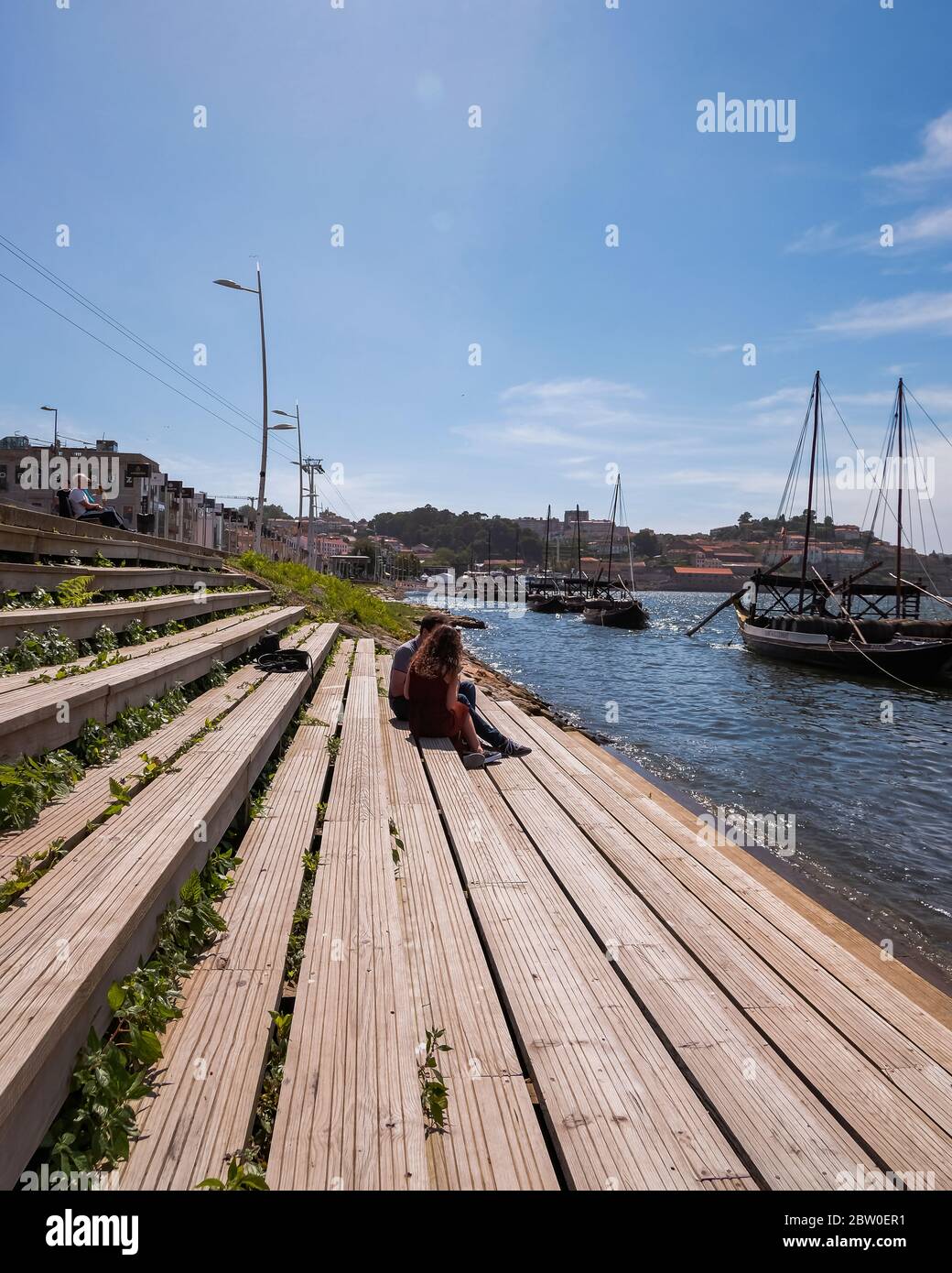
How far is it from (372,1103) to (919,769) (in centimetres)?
1290

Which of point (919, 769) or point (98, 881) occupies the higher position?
point (98, 881)

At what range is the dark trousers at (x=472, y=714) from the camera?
6.21m

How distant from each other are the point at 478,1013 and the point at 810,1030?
3.48 feet

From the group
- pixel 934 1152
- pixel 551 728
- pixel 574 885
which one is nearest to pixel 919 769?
pixel 551 728

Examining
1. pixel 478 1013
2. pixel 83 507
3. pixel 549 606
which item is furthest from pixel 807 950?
pixel 549 606

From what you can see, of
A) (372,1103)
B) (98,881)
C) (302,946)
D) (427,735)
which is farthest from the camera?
(427,735)

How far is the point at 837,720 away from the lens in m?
17.6

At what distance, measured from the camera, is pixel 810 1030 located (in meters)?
2.44

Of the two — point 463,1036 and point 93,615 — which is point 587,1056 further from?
point 93,615

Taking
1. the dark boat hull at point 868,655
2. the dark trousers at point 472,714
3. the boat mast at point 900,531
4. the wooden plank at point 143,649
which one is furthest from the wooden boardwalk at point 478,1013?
the boat mast at point 900,531

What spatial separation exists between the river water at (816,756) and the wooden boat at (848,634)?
2.74 feet

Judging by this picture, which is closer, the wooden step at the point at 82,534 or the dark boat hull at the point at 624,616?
the wooden step at the point at 82,534

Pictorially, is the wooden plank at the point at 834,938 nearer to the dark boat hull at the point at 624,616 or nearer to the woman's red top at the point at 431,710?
the woman's red top at the point at 431,710

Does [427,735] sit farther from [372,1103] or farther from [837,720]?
[837,720]
